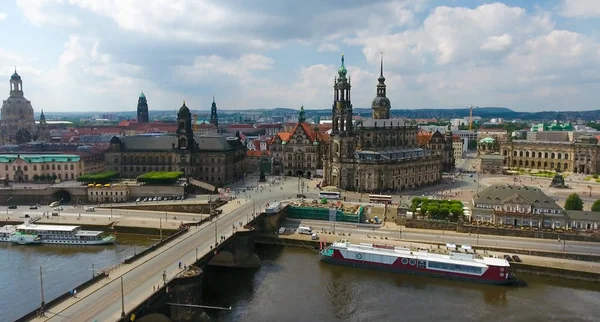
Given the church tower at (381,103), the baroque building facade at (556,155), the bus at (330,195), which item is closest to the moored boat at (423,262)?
the bus at (330,195)

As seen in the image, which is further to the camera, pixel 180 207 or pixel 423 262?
pixel 180 207

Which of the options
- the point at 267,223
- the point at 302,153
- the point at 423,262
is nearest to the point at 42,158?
the point at 302,153

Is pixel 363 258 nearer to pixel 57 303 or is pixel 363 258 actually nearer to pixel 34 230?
pixel 57 303

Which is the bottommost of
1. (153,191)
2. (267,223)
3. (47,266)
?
(47,266)

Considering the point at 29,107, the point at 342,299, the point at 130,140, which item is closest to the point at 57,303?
the point at 342,299

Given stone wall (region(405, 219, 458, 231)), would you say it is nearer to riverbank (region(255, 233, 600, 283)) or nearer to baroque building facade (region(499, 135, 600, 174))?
riverbank (region(255, 233, 600, 283))

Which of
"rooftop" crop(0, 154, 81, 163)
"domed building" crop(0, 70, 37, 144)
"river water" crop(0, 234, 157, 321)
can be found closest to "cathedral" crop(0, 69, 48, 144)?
"domed building" crop(0, 70, 37, 144)

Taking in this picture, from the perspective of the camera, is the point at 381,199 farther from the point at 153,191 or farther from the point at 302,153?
the point at 153,191
